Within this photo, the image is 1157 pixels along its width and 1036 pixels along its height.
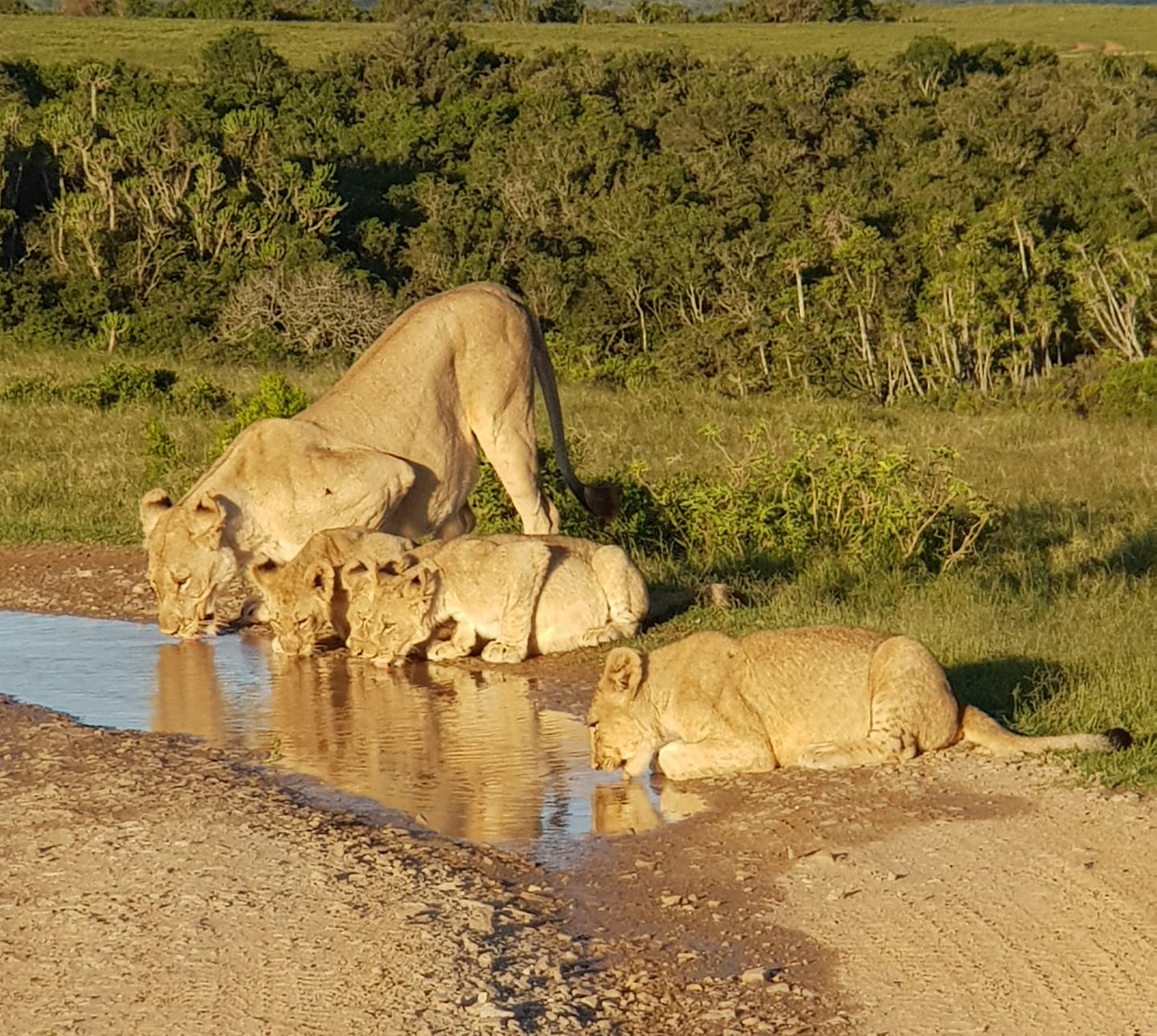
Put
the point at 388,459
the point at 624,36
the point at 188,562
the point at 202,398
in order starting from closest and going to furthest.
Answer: the point at 188,562 < the point at 388,459 < the point at 202,398 < the point at 624,36

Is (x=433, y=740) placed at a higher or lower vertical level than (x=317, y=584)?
lower

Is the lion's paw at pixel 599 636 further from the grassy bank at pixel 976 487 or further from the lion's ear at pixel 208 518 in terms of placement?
the lion's ear at pixel 208 518

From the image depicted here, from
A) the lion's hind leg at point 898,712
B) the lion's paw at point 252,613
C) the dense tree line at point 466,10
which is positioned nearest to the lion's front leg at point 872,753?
the lion's hind leg at point 898,712

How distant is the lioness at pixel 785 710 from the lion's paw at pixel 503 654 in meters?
2.13

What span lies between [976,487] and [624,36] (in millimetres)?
52862

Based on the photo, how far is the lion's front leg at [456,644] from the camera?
29.9 feet

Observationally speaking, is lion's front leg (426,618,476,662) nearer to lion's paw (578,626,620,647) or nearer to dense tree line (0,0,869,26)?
lion's paw (578,626,620,647)

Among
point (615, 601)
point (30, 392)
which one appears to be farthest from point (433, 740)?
point (30, 392)

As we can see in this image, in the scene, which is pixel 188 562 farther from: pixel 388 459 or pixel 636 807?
pixel 636 807

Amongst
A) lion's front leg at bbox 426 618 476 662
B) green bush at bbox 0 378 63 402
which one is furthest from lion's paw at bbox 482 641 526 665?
green bush at bbox 0 378 63 402

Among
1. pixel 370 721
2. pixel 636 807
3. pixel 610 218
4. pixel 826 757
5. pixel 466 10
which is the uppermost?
pixel 466 10

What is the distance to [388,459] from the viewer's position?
9.94 m

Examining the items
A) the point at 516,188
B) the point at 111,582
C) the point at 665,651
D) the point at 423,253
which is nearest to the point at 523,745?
the point at 665,651

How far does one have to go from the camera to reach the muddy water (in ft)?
21.9
